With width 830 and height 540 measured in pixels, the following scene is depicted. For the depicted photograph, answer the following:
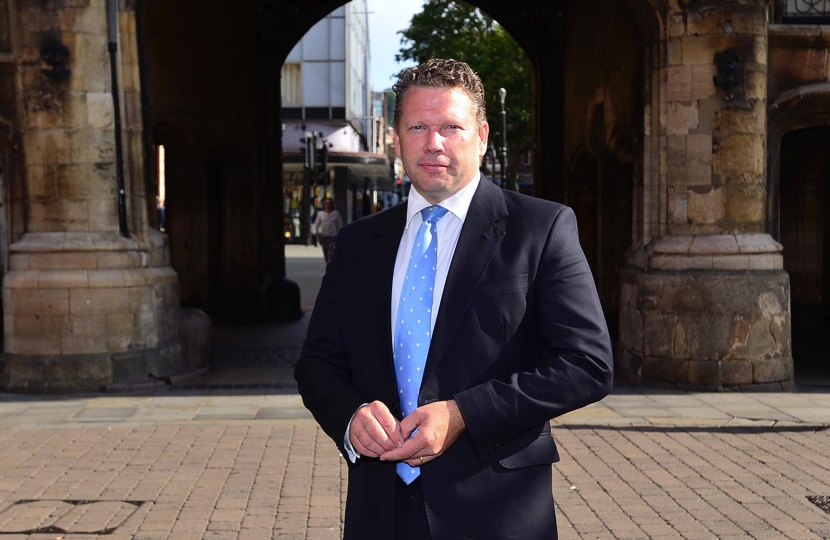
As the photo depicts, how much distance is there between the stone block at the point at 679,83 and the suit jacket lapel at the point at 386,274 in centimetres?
857

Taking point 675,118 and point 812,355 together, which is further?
point 812,355

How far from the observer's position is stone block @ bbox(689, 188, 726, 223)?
10.9 m

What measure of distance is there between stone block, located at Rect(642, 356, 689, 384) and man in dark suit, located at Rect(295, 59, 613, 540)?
8.30 m

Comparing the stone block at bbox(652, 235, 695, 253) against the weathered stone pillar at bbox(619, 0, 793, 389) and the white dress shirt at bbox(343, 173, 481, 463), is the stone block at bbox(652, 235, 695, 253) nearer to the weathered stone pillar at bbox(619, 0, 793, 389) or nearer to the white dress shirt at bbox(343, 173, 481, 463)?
the weathered stone pillar at bbox(619, 0, 793, 389)

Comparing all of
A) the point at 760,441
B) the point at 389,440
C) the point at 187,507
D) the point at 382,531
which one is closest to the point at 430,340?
the point at 389,440

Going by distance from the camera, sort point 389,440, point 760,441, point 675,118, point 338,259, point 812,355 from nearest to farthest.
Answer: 1. point 389,440
2. point 338,259
3. point 760,441
4. point 675,118
5. point 812,355

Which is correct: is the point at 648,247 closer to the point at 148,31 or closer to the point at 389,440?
the point at 148,31

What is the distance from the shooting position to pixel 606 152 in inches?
569

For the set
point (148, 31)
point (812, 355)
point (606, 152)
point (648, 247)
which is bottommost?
point (812, 355)

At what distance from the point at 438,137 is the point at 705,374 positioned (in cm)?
855

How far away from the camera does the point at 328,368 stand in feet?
9.14

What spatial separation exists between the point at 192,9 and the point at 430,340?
46.1 ft

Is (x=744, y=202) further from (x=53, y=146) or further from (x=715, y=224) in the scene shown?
(x=53, y=146)

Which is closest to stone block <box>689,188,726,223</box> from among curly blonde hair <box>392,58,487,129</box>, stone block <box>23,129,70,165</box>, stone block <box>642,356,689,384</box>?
stone block <box>642,356,689,384</box>
